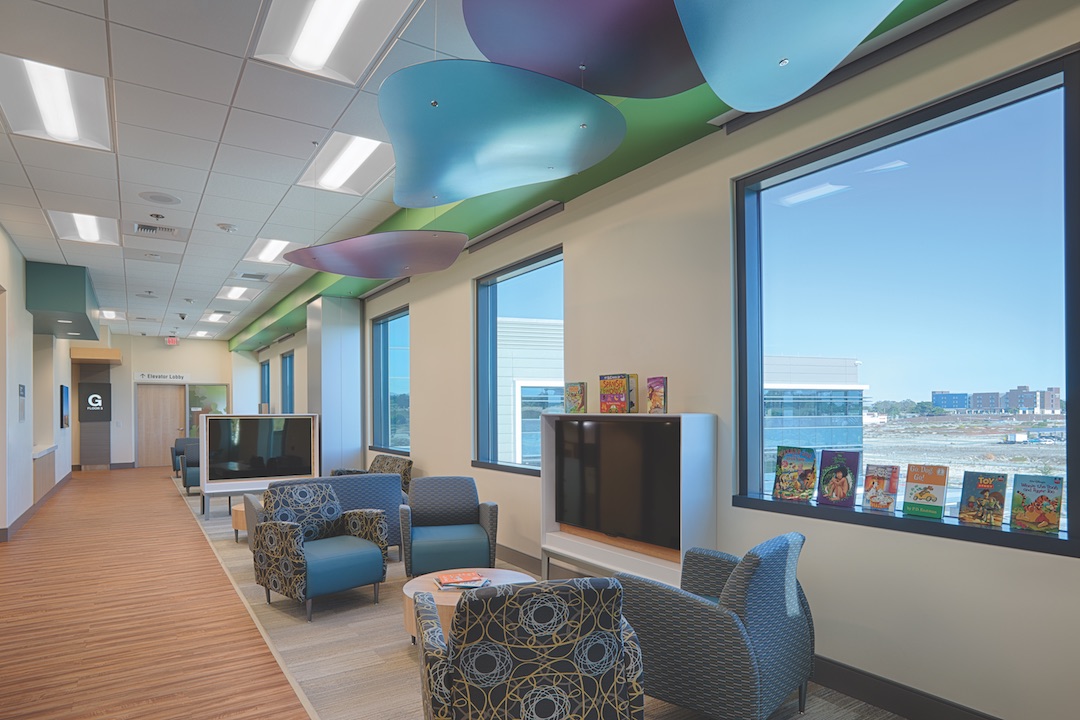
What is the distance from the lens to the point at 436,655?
2.36 meters

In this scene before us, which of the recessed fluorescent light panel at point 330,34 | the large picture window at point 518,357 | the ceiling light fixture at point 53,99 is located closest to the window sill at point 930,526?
the large picture window at point 518,357

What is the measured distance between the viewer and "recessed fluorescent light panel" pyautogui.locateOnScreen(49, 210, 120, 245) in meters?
6.86

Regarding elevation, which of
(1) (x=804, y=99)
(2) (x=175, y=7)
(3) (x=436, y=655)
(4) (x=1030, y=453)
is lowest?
(3) (x=436, y=655)

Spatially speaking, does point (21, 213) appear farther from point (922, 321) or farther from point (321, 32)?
point (922, 321)

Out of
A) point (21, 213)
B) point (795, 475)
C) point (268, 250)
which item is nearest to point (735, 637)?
point (795, 475)

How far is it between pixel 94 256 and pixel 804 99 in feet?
29.2

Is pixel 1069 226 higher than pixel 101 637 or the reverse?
higher

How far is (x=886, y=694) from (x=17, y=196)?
26.0 feet

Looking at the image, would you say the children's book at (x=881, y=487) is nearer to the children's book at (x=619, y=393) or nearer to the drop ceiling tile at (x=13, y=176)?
the children's book at (x=619, y=393)

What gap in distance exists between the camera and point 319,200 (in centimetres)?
626

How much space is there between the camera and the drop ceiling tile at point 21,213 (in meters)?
6.38

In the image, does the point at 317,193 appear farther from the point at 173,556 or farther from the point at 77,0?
the point at 173,556

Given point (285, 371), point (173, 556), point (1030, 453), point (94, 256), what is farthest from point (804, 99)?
point (285, 371)

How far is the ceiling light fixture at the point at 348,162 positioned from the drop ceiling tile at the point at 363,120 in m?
0.21
